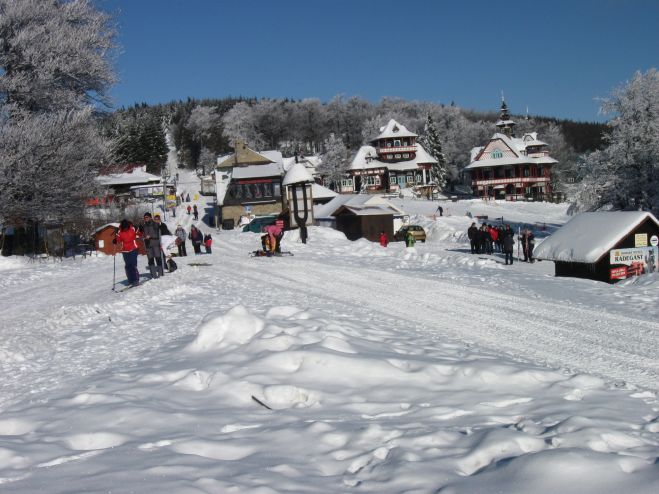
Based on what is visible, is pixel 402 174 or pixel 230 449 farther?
pixel 402 174

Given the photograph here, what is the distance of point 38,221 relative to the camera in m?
25.0

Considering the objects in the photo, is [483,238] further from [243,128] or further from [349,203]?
[243,128]

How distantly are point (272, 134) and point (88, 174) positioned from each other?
11939cm

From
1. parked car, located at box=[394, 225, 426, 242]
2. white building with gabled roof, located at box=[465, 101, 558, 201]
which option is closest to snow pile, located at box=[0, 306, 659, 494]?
parked car, located at box=[394, 225, 426, 242]

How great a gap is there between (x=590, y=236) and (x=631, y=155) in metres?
21.7

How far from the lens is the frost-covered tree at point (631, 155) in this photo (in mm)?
38156

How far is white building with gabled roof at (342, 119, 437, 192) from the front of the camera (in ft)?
280

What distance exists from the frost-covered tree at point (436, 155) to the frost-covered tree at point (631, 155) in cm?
4765

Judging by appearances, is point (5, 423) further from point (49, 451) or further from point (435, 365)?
point (435, 365)

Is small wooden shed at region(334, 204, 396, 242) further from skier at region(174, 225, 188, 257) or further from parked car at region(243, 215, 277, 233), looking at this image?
skier at region(174, 225, 188, 257)

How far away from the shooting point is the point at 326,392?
6.81m

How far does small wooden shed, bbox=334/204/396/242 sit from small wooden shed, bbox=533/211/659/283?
2292 cm

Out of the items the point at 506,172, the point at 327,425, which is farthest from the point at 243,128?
the point at 327,425

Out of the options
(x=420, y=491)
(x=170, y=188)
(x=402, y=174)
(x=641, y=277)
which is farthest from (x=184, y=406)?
(x=402, y=174)
